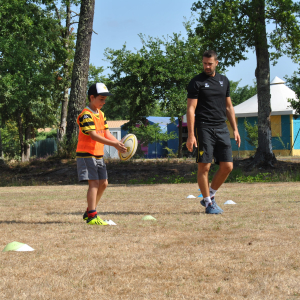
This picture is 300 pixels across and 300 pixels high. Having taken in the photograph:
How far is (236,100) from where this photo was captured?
54.6 metres

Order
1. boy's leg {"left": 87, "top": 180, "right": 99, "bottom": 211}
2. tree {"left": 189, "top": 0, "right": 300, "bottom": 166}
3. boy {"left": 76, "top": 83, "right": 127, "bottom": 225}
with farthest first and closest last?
tree {"left": 189, "top": 0, "right": 300, "bottom": 166}
boy's leg {"left": 87, "top": 180, "right": 99, "bottom": 211}
boy {"left": 76, "top": 83, "right": 127, "bottom": 225}

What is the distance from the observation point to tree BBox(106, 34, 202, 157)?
2612 cm

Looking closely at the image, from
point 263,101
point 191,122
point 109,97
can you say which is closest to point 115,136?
point 109,97

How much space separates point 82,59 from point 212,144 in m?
11.6

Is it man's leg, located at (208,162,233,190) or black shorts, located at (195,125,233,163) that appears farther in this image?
man's leg, located at (208,162,233,190)

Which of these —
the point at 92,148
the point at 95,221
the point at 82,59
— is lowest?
the point at 95,221

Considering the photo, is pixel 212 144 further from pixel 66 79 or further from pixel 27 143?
pixel 27 143

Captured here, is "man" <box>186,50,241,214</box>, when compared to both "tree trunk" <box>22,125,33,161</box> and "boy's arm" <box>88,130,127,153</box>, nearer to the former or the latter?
"boy's arm" <box>88,130,127,153</box>

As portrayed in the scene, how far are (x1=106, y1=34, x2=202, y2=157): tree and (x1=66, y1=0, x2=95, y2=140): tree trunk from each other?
955 cm

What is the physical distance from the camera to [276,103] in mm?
27328

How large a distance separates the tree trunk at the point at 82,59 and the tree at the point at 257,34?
424cm

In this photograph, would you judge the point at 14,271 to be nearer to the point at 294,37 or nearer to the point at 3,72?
the point at 294,37

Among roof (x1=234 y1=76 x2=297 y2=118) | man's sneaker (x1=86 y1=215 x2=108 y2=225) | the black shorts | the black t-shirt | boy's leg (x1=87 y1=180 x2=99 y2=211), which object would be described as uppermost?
roof (x1=234 y1=76 x2=297 y2=118)

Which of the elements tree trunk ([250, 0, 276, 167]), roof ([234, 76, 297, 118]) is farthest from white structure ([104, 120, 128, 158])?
tree trunk ([250, 0, 276, 167])
